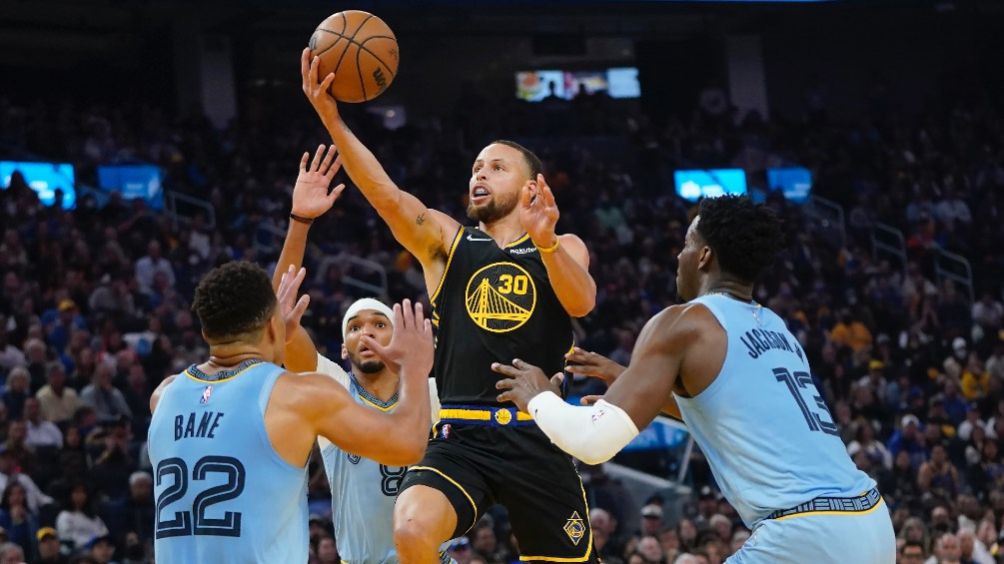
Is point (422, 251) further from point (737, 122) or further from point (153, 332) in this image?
point (737, 122)

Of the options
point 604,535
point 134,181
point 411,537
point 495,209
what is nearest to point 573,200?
point 134,181

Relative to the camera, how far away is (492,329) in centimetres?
628

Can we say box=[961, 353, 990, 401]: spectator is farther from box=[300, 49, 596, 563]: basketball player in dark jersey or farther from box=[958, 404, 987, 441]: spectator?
box=[300, 49, 596, 563]: basketball player in dark jersey

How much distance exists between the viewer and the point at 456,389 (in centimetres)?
627

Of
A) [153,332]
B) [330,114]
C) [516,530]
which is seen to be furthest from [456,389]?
[153,332]

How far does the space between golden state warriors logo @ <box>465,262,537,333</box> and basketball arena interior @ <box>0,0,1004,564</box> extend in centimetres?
452

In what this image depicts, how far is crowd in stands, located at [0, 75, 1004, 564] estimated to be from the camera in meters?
12.5

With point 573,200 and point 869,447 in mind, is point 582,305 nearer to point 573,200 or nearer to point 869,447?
point 869,447

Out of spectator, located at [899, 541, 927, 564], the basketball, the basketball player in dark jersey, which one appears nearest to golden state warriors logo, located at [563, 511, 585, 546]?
the basketball player in dark jersey

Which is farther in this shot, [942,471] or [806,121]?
[806,121]

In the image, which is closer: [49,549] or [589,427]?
[589,427]

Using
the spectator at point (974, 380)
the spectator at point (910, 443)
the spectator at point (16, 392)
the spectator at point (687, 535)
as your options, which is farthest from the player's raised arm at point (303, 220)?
the spectator at point (974, 380)

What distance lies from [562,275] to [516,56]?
75.2ft

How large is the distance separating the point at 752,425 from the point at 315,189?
2.59 metres
